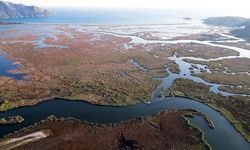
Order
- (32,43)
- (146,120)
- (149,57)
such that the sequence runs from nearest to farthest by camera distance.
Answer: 1. (146,120)
2. (149,57)
3. (32,43)

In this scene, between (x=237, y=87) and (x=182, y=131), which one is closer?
(x=182, y=131)

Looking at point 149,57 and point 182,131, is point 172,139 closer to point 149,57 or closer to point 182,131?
point 182,131

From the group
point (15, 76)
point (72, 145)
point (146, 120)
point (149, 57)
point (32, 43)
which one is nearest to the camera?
point (72, 145)

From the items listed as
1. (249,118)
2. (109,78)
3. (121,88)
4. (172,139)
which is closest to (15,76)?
(109,78)

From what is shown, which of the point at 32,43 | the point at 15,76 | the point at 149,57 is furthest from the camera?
the point at 32,43

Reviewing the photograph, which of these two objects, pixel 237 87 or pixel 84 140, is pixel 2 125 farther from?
pixel 237 87

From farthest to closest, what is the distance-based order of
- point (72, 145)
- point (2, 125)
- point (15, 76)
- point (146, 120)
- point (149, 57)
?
point (149, 57), point (15, 76), point (146, 120), point (2, 125), point (72, 145)

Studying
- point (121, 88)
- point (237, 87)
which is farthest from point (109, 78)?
point (237, 87)

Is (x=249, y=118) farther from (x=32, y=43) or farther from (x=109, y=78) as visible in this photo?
(x=32, y=43)

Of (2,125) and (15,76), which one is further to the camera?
(15,76)
